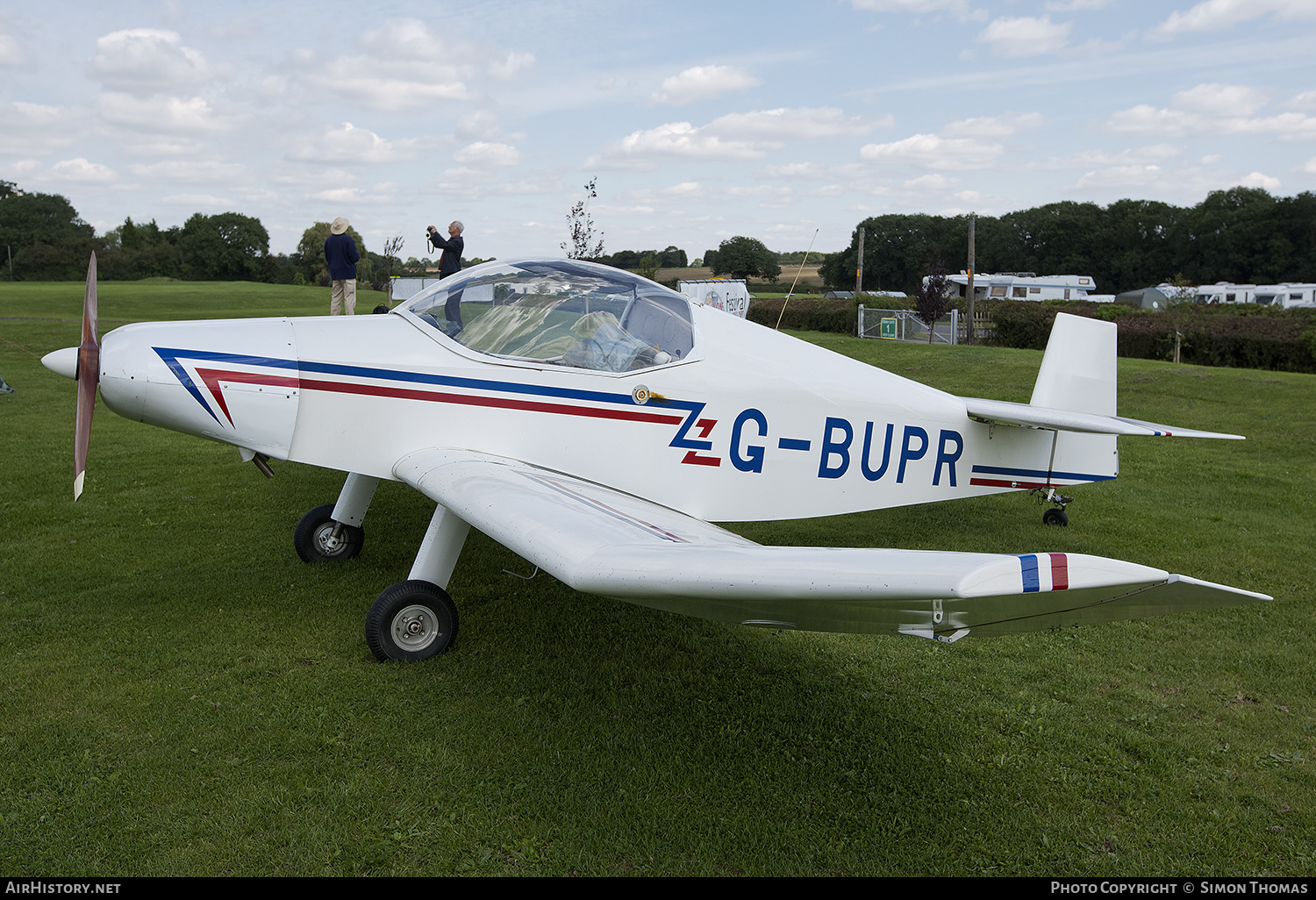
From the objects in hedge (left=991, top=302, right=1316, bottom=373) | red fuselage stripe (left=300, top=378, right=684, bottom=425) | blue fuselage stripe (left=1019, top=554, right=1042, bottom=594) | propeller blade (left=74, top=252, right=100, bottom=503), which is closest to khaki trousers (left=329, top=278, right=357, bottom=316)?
propeller blade (left=74, top=252, right=100, bottom=503)

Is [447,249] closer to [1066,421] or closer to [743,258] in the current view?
[1066,421]

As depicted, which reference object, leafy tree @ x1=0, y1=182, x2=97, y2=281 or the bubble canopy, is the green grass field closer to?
the bubble canopy

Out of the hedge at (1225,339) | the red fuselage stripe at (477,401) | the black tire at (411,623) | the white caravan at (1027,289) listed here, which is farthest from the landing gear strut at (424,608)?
the white caravan at (1027,289)

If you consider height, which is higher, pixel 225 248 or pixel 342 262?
pixel 225 248

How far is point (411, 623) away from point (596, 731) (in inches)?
54.8

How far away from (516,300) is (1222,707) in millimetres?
4637

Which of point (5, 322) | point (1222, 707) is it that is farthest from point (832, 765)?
point (5, 322)

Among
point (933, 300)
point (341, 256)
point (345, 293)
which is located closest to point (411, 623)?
point (345, 293)

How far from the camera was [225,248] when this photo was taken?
73.2 m

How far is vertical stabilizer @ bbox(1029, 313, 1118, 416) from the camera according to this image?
21.8ft

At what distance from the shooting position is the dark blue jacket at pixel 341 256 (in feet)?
33.0

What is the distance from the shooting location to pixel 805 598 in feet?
8.11

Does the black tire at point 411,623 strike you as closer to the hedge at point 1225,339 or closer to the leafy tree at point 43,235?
the hedge at point 1225,339
